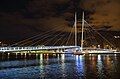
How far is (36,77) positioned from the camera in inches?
1743

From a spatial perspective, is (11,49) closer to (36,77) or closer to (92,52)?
(36,77)

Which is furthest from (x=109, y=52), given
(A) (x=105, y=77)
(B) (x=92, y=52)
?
(A) (x=105, y=77)

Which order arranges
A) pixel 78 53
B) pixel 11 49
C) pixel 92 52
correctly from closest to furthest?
1. pixel 11 49
2. pixel 78 53
3. pixel 92 52

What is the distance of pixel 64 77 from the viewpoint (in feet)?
145

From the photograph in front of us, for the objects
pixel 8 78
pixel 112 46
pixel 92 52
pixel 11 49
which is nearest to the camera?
pixel 8 78

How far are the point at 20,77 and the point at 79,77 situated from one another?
779 cm

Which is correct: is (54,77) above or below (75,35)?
below

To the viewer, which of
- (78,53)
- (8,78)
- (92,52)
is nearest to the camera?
(8,78)

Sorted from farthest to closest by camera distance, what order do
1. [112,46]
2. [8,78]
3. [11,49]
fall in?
[112,46] < [11,49] < [8,78]

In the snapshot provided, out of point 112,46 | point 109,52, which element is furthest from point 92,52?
point 112,46

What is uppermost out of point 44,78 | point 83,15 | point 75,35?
point 83,15

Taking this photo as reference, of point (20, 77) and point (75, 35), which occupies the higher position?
point (75, 35)

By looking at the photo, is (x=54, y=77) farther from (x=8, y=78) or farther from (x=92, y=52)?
(x=92, y=52)

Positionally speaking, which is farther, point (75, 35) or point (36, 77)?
point (75, 35)
